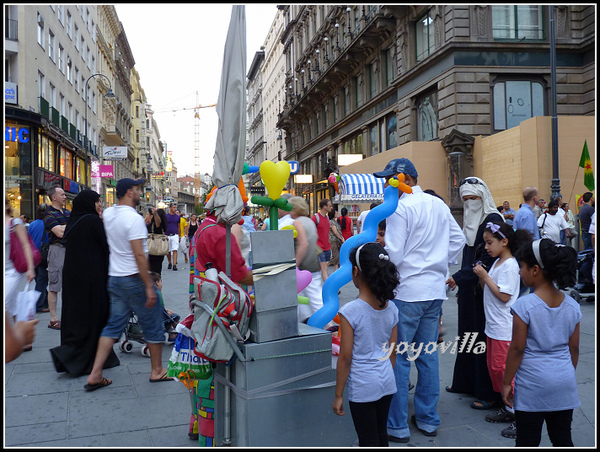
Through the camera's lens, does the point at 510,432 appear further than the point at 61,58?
No

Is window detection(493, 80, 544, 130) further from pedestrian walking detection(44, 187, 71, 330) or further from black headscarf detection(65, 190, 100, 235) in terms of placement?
black headscarf detection(65, 190, 100, 235)

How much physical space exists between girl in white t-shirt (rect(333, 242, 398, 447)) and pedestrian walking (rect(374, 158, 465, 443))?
0.80 metres

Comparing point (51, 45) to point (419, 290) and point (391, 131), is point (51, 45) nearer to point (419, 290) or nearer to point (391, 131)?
point (391, 131)

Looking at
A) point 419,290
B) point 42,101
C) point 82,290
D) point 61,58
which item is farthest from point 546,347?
point 61,58

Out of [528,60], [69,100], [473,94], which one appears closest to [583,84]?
[528,60]

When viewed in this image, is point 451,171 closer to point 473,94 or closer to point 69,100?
point 473,94

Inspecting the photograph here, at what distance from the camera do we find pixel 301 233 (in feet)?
18.0

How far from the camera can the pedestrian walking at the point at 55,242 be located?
709 centimetres

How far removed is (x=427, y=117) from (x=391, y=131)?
3.79m

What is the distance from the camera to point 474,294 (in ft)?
14.7

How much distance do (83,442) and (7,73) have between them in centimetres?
2361

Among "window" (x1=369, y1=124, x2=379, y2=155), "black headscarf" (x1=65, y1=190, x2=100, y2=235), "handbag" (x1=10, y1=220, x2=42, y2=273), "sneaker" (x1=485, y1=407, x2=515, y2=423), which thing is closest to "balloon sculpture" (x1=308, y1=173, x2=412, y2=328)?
"sneaker" (x1=485, y1=407, x2=515, y2=423)

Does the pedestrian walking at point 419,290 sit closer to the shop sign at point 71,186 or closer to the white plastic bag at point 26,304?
the white plastic bag at point 26,304

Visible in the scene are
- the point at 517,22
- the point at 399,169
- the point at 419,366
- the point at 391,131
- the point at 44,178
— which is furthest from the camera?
the point at 391,131
